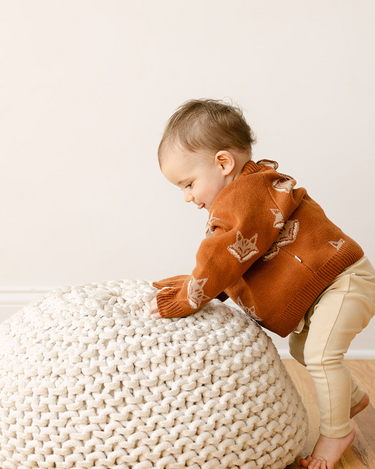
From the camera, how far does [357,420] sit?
3.98 ft

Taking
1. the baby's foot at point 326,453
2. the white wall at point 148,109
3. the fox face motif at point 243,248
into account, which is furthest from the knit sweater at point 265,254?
the white wall at point 148,109

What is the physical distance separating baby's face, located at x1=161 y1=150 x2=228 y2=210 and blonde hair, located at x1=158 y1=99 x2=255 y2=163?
0.06 ft

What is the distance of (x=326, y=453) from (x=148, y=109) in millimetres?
1211

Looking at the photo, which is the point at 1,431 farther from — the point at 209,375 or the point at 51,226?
the point at 51,226

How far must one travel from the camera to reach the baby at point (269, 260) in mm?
937

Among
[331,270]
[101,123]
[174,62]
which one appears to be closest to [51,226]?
[101,123]

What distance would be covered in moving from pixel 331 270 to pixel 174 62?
1008 mm

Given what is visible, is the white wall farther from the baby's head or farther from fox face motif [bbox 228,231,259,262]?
fox face motif [bbox 228,231,259,262]

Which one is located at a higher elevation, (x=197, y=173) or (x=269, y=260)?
(x=197, y=173)

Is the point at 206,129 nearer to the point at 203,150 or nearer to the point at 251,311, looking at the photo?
the point at 203,150

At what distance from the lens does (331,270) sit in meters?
1.00

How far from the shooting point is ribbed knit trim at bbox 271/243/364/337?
995 mm

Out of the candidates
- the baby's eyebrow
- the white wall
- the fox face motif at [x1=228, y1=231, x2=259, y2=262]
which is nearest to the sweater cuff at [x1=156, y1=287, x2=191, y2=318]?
the fox face motif at [x1=228, y1=231, x2=259, y2=262]

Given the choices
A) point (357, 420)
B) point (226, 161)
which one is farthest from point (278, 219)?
point (357, 420)
